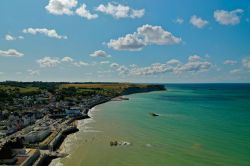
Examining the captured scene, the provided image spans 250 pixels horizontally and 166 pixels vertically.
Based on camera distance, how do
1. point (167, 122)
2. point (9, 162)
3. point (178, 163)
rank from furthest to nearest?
point (167, 122), point (178, 163), point (9, 162)

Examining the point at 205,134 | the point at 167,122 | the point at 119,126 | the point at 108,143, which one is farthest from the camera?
the point at 167,122

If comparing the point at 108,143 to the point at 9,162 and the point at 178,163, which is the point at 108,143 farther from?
the point at 9,162

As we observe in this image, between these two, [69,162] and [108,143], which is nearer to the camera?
[69,162]

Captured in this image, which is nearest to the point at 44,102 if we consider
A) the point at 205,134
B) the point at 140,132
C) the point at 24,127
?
the point at 24,127

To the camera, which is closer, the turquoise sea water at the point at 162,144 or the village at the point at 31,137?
the village at the point at 31,137

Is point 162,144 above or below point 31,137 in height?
below

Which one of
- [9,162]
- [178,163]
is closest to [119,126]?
[178,163]

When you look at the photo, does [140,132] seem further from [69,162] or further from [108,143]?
[69,162]

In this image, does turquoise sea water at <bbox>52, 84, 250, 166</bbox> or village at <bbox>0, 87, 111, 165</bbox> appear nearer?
village at <bbox>0, 87, 111, 165</bbox>

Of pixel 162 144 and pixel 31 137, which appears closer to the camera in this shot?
pixel 162 144
